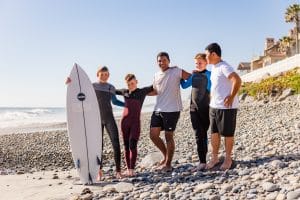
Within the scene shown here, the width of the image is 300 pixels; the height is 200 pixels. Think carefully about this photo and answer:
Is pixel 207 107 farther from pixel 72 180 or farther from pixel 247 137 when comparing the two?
pixel 247 137

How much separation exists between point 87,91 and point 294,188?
12.3ft

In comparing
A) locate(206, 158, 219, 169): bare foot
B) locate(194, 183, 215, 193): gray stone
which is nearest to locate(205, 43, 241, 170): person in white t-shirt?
locate(206, 158, 219, 169): bare foot

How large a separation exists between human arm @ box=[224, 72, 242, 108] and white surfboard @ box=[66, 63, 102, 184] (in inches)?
87.8

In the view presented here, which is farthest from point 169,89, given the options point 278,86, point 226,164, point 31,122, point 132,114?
point 31,122

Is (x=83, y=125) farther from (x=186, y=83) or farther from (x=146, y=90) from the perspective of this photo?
(x=186, y=83)

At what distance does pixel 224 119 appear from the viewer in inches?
232

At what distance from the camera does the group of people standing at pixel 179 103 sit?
19.4 feet

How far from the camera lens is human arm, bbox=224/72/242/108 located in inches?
225

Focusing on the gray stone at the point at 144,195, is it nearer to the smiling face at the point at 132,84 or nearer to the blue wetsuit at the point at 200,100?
the blue wetsuit at the point at 200,100

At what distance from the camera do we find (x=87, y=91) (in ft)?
22.3

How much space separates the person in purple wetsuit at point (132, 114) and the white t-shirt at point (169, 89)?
0.25 m

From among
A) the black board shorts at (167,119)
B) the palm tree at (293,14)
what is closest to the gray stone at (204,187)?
the black board shorts at (167,119)

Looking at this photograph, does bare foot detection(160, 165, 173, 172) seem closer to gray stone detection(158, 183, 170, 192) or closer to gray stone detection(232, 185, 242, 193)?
gray stone detection(158, 183, 170, 192)

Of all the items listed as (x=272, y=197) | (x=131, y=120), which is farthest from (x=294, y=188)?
(x=131, y=120)
